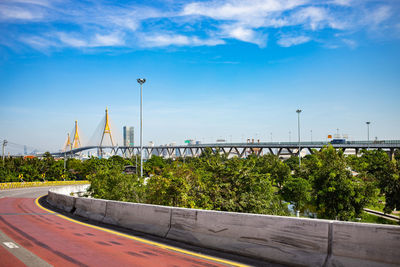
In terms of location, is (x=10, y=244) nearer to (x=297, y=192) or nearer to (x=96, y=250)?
(x=96, y=250)

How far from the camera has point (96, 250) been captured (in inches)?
309

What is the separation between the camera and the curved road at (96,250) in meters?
6.81

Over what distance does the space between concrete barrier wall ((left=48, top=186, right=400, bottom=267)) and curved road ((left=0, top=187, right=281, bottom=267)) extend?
1.00 ft

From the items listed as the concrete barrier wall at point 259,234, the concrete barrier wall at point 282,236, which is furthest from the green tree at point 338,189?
the concrete barrier wall at point 259,234

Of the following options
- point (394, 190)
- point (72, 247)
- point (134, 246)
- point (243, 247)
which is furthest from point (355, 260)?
point (394, 190)

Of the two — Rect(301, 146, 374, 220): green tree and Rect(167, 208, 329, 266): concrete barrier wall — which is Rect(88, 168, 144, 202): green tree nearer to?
Rect(167, 208, 329, 266): concrete barrier wall

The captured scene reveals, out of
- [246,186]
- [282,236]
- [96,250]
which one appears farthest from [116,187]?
[282,236]

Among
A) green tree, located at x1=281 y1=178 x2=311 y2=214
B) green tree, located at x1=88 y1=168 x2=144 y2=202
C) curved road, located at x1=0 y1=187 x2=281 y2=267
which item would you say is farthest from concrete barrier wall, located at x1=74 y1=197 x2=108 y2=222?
green tree, located at x1=281 y1=178 x2=311 y2=214

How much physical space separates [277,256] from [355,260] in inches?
58.7

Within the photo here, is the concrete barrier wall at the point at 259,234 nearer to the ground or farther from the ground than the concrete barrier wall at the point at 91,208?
farther from the ground

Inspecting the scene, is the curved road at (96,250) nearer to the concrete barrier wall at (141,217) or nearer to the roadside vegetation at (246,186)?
the concrete barrier wall at (141,217)

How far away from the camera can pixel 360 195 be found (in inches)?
861

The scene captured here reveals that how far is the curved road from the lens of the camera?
6.81 metres

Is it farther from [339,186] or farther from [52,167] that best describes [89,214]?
[52,167]
